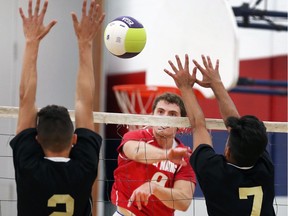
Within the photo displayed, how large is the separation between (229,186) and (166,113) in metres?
1.40

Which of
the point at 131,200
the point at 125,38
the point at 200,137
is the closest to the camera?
the point at 200,137

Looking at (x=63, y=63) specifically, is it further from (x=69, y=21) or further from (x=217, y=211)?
(x=217, y=211)

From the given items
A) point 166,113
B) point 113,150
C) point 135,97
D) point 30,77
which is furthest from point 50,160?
point 113,150

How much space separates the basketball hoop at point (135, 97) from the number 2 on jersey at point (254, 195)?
20.7 feet

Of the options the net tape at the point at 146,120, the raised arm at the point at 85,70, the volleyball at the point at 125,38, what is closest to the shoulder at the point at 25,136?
the raised arm at the point at 85,70

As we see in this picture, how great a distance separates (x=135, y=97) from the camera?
1093cm

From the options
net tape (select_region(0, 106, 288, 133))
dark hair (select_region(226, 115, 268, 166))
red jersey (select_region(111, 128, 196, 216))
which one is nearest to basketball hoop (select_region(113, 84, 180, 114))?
red jersey (select_region(111, 128, 196, 216))

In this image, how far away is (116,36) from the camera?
5188mm

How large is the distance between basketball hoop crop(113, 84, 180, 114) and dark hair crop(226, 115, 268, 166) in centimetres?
630

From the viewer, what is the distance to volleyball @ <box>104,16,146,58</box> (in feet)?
17.0

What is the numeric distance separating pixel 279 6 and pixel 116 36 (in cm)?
766

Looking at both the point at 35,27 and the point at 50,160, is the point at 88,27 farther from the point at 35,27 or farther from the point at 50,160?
the point at 50,160

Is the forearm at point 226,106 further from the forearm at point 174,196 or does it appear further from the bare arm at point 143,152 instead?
the forearm at point 174,196

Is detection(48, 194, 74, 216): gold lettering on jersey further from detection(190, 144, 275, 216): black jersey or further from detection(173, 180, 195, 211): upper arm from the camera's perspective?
detection(173, 180, 195, 211): upper arm
